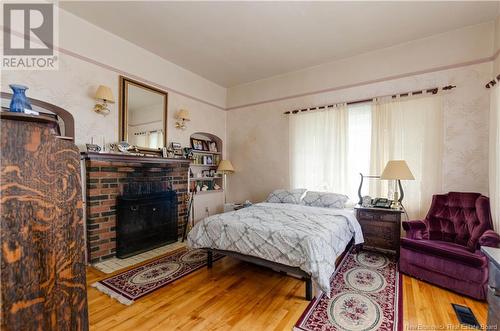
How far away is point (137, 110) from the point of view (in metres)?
3.55

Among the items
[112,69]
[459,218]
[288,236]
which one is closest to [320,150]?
[459,218]

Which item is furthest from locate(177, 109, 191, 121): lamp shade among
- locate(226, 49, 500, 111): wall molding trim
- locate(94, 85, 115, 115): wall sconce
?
locate(226, 49, 500, 111): wall molding trim

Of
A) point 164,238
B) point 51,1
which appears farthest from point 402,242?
point 51,1

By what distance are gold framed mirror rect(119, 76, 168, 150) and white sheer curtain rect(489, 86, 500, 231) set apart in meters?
4.46

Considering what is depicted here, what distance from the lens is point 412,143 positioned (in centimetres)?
330

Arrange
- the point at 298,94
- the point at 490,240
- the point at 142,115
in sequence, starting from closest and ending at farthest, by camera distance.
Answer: the point at 490,240 < the point at 142,115 < the point at 298,94

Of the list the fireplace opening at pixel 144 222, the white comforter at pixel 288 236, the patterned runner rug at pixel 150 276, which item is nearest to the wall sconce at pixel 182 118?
the fireplace opening at pixel 144 222

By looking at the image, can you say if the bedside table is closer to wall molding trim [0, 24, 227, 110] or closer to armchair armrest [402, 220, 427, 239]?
armchair armrest [402, 220, 427, 239]

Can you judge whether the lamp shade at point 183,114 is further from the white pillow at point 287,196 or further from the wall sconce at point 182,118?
the white pillow at point 287,196

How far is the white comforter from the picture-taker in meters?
2.09

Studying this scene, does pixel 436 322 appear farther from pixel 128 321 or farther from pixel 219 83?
pixel 219 83

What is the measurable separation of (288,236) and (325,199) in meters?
1.67

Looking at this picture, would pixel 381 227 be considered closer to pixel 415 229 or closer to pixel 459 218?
pixel 415 229

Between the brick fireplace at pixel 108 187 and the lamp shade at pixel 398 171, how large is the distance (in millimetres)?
3327
